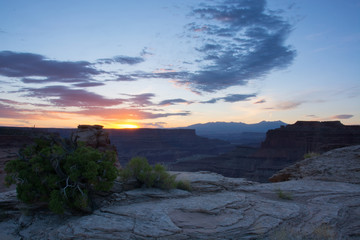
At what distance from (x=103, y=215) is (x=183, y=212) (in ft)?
7.68

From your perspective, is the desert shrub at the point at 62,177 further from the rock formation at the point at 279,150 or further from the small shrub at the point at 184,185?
the rock formation at the point at 279,150

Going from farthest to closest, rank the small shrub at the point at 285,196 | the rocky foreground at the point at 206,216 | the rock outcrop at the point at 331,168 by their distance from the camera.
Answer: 1. the rock outcrop at the point at 331,168
2. the small shrub at the point at 285,196
3. the rocky foreground at the point at 206,216

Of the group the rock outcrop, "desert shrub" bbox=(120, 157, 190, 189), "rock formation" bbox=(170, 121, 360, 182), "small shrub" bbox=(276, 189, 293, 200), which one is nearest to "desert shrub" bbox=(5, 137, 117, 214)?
"desert shrub" bbox=(120, 157, 190, 189)

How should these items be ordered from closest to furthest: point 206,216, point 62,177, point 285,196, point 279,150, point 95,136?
point 206,216, point 62,177, point 285,196, point 95,136, point 279,150

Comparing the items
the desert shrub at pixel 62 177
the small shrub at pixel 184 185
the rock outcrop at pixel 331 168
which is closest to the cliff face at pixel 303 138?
the rock outcrop at pixel 331 168

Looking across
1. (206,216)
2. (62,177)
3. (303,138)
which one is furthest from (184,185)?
(303,138)

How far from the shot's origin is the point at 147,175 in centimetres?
976

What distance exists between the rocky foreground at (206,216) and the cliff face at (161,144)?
76977 millimetres

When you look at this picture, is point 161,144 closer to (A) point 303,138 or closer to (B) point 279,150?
(B) point 279,150

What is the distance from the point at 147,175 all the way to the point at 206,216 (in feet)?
11.1

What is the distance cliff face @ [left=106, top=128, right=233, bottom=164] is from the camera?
326 feet

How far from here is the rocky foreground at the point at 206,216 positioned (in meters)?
6.20

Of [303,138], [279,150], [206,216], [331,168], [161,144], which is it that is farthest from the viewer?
[161,144]

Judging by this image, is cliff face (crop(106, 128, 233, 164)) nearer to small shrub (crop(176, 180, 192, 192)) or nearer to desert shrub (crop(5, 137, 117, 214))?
small shrub (crop(176, 180, 192, 192))
